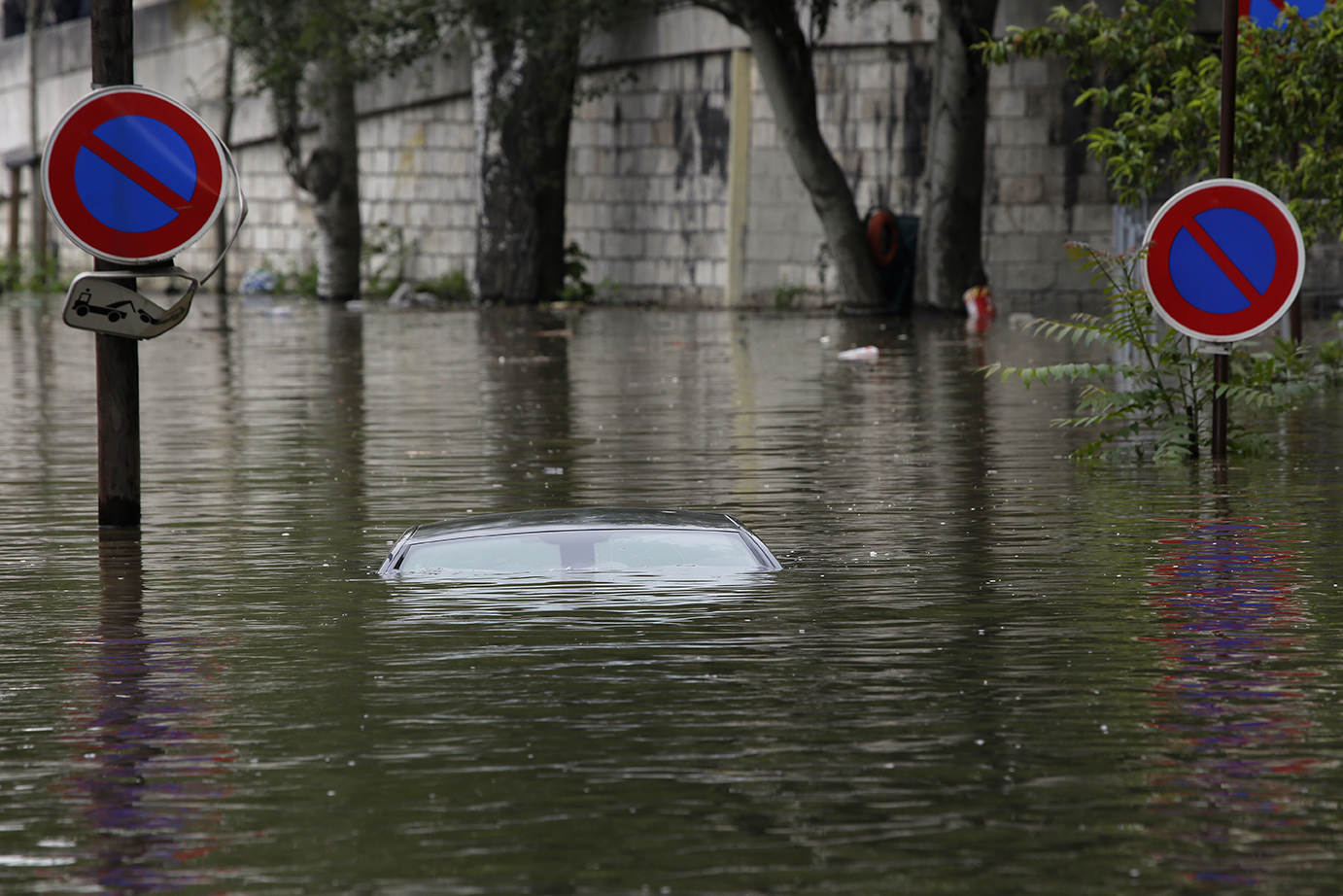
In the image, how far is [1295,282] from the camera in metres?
11.0

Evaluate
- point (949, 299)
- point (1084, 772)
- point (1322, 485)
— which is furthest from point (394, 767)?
point (949, 299)

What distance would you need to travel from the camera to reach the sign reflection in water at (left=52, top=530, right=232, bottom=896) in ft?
15.3

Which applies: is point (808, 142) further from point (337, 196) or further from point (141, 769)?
point (141, 769)

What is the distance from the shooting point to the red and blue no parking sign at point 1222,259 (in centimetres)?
1109

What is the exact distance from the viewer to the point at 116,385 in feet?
30.6

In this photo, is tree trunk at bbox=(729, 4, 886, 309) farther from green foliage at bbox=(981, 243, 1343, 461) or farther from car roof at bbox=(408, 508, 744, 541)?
car roof at bbox=(408, 508, 744, 541)

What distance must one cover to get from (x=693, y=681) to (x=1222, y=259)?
570cm

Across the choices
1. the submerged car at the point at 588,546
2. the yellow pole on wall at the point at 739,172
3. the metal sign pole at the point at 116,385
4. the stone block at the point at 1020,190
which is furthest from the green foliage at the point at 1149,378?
the yellow pole on wall at the point at 739,172

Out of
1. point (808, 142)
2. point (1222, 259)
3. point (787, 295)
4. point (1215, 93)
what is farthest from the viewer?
point (787, 295)

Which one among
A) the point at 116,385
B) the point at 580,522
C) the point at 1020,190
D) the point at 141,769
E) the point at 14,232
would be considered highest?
the point at 1020,190

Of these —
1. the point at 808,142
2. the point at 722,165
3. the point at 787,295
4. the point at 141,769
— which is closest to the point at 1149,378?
the point at 141,769

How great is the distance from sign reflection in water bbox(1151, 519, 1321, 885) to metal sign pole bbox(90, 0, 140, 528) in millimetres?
4289

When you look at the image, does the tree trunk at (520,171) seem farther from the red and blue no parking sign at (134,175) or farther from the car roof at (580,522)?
the car roof at (580,522)

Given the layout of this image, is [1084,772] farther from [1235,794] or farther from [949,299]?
[949,299]
